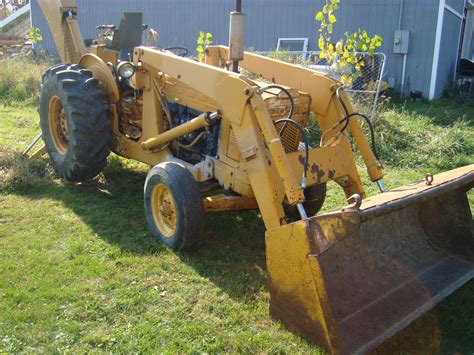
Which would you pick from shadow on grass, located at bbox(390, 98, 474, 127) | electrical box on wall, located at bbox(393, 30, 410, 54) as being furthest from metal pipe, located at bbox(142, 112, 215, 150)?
electrical box on wall, located at bbox(393, 30, 410, 54)

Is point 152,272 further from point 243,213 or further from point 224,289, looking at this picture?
point 243,213

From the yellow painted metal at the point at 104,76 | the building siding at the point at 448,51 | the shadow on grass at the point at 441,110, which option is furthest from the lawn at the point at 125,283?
the building siding at the point at 448,51

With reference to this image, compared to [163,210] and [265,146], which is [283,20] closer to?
[163,210]

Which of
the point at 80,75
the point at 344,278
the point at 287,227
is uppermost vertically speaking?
Result: the point at 80,75

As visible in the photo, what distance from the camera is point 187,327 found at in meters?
3.53

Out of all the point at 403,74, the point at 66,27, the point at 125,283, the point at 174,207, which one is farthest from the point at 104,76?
the point at 403,74

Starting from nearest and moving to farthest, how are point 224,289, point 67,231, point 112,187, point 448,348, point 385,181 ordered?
point 448,348 < point 224,289 < point 67,231 < point 112,187 < point 385,181

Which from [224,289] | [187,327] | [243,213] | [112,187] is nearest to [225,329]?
[187,327]

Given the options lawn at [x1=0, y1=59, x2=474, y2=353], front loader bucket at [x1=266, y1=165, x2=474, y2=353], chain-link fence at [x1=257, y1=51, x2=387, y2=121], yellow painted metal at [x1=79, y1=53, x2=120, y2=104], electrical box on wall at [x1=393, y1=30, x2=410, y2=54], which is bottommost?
lawn at [x1=0, y1=59, x2=474, y2=353]

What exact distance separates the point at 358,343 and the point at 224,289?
124 centimetres

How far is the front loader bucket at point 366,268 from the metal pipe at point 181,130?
1.43m

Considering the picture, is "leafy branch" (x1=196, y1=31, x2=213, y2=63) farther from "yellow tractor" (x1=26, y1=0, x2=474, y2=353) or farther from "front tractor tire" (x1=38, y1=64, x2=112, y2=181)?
"front tractor tire" (x1=38, y1=64, x2=112, y2=181)

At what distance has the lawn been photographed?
3.41m

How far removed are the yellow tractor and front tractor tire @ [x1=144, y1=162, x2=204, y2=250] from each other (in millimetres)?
11
